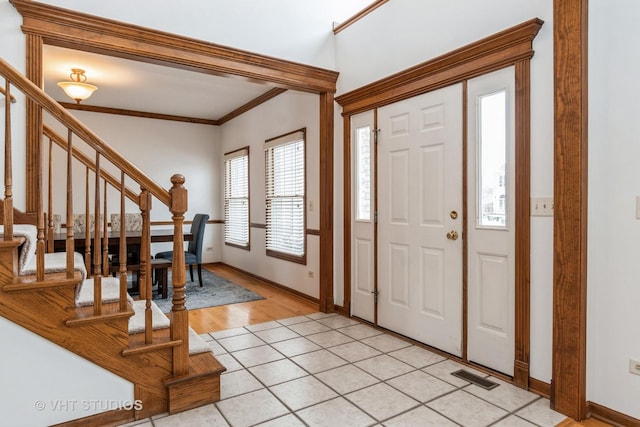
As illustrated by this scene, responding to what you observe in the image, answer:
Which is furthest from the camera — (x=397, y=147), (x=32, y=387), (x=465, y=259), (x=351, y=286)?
(x=351, y=286)

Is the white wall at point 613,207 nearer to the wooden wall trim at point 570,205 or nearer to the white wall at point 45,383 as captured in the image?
the wooden wall trim at point 570,205

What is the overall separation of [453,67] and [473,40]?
210 mm

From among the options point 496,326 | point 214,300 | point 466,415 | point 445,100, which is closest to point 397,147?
point 445,100

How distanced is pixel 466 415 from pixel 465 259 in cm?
103

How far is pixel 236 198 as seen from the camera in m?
6.67

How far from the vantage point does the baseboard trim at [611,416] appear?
1.99 m

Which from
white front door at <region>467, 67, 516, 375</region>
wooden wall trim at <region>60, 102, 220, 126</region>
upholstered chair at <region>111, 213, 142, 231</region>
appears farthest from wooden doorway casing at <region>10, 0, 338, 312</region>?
wooden wall trim at <region>60, 102, 220, 126</region>

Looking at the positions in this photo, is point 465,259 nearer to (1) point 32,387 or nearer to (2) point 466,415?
(2) point 466,415

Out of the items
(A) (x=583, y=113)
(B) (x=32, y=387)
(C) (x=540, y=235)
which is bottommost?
(B) (x=32, y=387)

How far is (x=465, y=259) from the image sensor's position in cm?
277

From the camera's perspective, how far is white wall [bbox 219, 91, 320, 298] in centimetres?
458

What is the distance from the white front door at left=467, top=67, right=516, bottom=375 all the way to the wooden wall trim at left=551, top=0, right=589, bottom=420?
1.15ft

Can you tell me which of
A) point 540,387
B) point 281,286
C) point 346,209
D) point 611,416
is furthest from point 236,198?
point 611,416

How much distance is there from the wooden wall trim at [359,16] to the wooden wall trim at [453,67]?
72 cm
